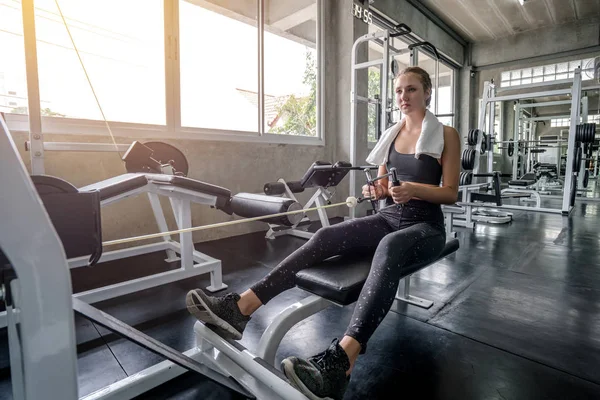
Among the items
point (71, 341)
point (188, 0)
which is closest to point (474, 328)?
point (71, 341)

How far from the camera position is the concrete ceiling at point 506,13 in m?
5.68

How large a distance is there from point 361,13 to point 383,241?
3866 mm

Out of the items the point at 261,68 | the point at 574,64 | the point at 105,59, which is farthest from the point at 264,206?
the point at 574,64

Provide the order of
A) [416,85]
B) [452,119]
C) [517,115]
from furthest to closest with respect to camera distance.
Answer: [452,119] < [517,115] < [416,85]

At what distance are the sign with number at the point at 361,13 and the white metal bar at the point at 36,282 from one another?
14.3 ft

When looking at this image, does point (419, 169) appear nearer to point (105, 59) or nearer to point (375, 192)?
point (375, 192)

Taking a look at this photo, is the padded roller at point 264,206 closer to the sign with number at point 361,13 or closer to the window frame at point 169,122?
the window frame at point 169,122

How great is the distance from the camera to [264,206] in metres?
1.73

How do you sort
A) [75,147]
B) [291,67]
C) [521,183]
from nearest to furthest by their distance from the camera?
1. [75,147]
2. [291,67]
3. [521,183]

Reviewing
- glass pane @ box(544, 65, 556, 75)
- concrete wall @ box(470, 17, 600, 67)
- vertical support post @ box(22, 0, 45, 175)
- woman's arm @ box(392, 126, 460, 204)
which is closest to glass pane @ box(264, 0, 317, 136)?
vertical support post @ box(22, 0, 45, 175)

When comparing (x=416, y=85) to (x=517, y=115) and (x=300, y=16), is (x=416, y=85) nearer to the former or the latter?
(x=300, y=16)

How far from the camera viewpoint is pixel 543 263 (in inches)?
96.2

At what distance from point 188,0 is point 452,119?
643 cm

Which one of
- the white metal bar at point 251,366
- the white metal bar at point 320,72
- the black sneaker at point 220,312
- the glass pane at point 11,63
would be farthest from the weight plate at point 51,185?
the white metal bar at point 320,72
